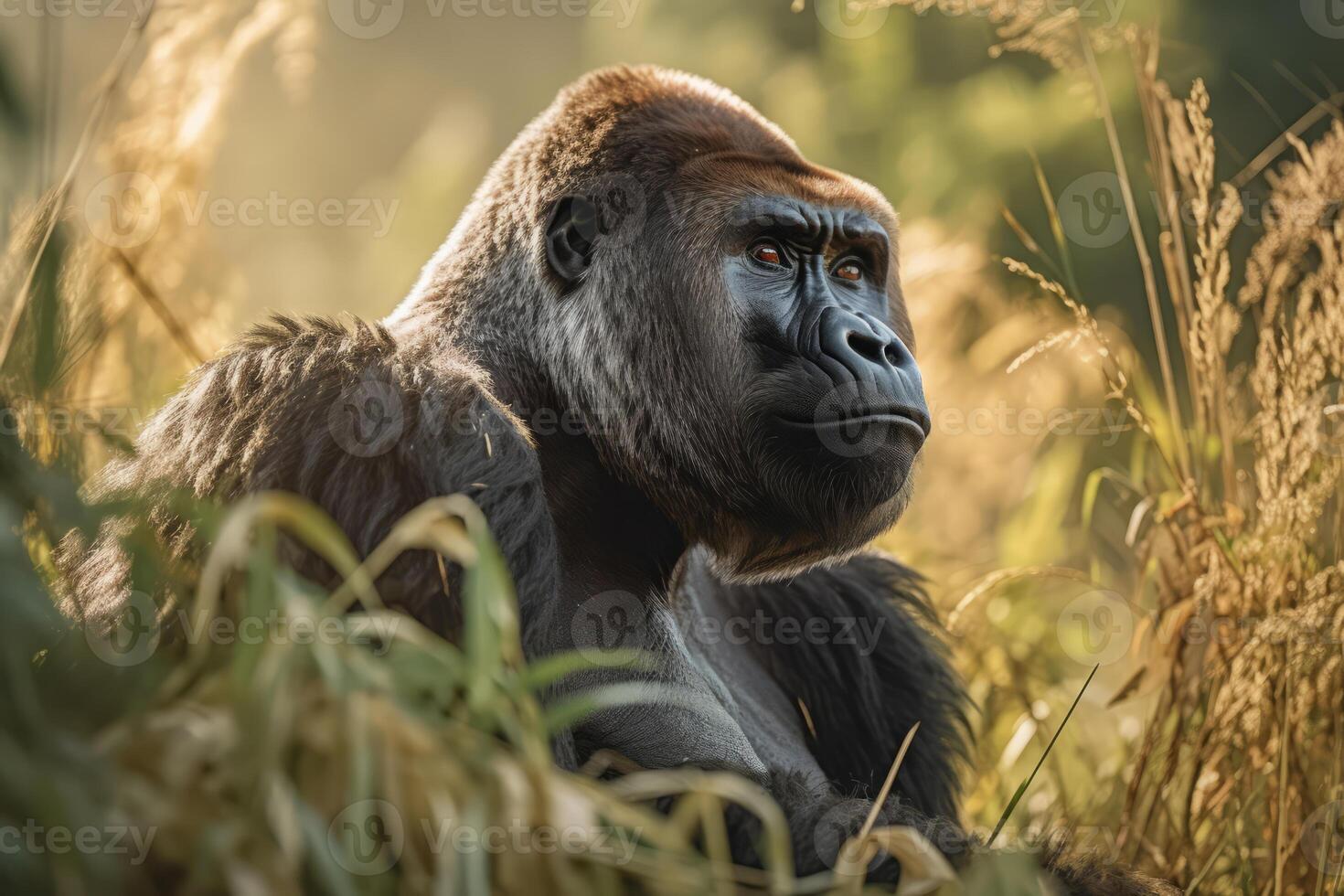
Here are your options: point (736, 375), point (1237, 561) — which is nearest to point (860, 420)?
point (736, 375)

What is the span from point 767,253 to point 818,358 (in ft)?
1.05

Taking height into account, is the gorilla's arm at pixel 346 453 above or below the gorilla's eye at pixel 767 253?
above

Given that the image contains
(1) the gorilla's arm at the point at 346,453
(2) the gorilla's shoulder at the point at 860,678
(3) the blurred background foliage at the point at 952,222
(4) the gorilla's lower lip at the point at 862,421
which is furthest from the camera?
(3) the blurred background foliage at the point at 952,222

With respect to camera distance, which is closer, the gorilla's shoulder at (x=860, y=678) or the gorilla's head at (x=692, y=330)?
the gorilla's head at (x=692, y=330)

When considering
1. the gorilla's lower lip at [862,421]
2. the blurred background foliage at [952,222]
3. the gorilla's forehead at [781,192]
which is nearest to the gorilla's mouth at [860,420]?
the gorilla's lower lip at [862,421]

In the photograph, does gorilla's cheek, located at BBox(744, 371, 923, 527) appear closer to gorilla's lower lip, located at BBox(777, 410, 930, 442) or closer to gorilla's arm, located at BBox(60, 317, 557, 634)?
gorilla's lower lip, located at BBox(777, 410, 930, 442)

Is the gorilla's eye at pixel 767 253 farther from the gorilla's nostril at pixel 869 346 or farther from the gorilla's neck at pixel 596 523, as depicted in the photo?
the gorilla's neck at pixel 596 523

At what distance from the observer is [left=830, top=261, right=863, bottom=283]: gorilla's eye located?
2.90 m

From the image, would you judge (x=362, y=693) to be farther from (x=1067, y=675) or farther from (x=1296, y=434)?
(x=1067, y=675)

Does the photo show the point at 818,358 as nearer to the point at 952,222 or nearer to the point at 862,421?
the point at 862,421

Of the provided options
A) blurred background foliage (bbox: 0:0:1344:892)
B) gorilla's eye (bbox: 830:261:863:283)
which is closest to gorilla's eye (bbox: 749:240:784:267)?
gorilla's eye (bbox: 830:261:863:283)

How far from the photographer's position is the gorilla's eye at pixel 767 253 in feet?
9.04

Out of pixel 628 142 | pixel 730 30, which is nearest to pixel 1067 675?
pixel 628 142

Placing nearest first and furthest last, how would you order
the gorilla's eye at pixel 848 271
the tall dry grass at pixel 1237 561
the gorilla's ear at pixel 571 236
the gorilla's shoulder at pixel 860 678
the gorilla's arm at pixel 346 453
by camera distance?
the gorilla's arm at pixel 346 453, the gorilla's ear at pixel 571 236, the tall dry grass at pixel 1237 561, the gorilla's eye at pixel 848 271, the gorilla's shoulder at pixel 860 678
